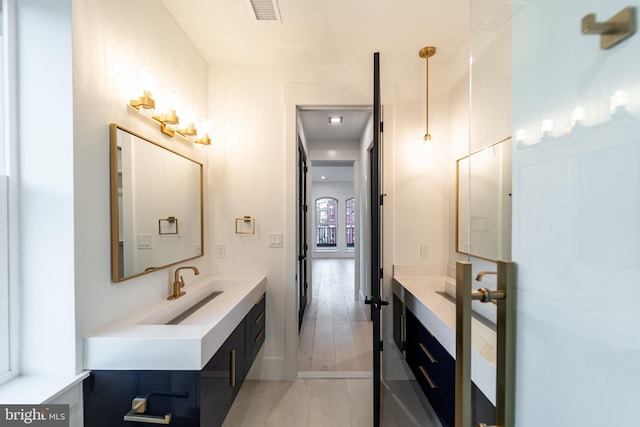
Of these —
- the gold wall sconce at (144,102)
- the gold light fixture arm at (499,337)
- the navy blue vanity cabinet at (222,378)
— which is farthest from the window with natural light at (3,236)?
the gold light fixture arm at (499,337)

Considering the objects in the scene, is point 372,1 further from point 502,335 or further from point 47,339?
point 47,339

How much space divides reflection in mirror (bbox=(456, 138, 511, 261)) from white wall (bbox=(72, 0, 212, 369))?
1541mm

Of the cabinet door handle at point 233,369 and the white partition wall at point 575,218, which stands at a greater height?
the white partition wall at point 575,218

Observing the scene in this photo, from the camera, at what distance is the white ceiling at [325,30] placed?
5.68 ft

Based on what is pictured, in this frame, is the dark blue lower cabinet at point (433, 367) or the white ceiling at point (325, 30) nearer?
the dark blue lower cabinet at point (433, 367)

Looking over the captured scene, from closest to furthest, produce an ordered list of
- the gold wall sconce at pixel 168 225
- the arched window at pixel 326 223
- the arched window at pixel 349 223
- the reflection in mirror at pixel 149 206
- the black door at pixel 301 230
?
the reflection in mirror at pixel 149 206 → the gold wall sconce at pixel 168 225 → the black door at pixel 301 230 → the arched window at pixel 349 223 → the arched window at pixel 326 223

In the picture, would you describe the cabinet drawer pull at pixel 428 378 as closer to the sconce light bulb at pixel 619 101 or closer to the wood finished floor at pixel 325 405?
the wood finished floor at pixel 325 405

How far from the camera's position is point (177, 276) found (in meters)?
1.82

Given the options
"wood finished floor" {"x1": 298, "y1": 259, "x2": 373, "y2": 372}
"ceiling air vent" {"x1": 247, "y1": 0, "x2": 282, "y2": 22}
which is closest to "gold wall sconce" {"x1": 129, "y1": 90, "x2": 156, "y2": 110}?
"ceiling air vent" {"x1": 247, "y1": 0, "x2": 282, "y2": 22}

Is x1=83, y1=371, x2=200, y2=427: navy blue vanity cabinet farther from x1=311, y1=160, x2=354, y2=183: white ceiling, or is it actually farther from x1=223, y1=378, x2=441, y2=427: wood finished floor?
x1=311, y1=160, x2=354, y2=183: white ceiling

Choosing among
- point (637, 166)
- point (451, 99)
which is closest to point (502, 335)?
point (637, 166)

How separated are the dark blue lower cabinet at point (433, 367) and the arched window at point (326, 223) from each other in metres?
7.76

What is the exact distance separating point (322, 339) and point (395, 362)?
96 cm

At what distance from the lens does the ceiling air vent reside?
168cm
